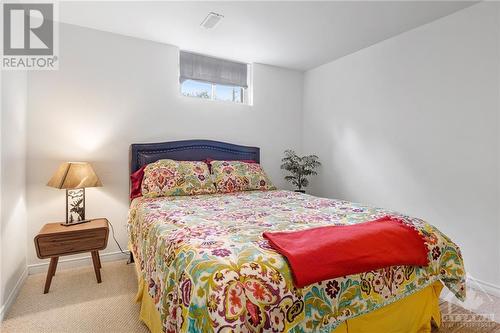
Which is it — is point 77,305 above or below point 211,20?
below

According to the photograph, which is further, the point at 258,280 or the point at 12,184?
the point at 12,184

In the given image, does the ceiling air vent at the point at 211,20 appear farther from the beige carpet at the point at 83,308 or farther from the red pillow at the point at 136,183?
the beige carpet at the point at 83,308

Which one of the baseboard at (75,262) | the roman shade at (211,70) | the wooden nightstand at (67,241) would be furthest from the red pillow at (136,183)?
the roman shade at (211,70)

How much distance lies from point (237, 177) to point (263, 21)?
65.2 inches

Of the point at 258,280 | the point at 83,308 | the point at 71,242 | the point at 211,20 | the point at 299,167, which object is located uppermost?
the point at 211,20

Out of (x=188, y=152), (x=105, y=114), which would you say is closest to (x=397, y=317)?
(x=188, y=152)

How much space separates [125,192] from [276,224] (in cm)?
209

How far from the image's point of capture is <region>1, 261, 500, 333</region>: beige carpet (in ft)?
5.88

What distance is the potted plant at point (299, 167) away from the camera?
152 inches

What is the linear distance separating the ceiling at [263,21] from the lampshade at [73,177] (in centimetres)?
146

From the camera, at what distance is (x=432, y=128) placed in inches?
107

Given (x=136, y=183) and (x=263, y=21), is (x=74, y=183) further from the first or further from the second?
(x=263, y=21)

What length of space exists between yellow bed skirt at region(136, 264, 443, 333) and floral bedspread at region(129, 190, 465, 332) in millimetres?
68
